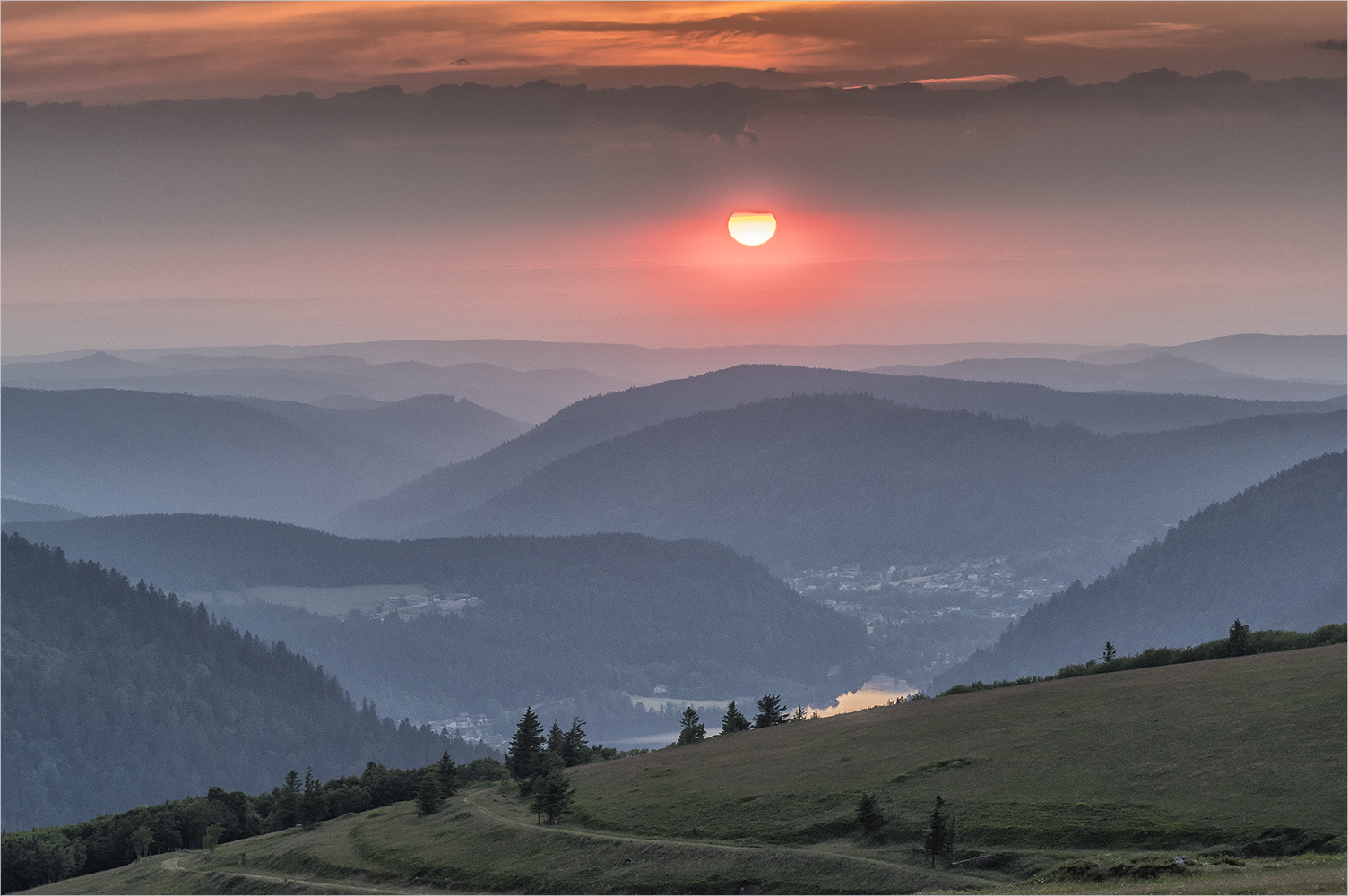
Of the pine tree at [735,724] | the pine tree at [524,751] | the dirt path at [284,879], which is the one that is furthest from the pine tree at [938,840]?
the pine tree at [735,724]

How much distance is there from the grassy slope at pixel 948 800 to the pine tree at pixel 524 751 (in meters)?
10.7

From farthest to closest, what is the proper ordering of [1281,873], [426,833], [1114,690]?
[426,833] → [1114,690] → [1281,873]

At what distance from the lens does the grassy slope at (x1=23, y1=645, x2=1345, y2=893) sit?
262 feet

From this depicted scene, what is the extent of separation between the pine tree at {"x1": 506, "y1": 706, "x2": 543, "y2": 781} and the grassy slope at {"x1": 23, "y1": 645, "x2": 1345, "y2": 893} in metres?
10.7

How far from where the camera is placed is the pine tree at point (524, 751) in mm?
145625

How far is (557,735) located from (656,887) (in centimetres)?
8428

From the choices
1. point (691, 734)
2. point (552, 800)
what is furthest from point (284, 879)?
point (691, 734)

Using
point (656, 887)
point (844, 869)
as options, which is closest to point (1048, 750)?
point (844, 869)

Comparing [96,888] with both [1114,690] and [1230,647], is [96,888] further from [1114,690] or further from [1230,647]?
[1230,647]

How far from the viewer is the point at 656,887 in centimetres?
8912

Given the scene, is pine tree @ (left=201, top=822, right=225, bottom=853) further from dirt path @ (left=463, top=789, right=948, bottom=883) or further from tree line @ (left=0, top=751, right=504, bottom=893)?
dirt path @ (left=463, top=789, right=948, bottom=883)

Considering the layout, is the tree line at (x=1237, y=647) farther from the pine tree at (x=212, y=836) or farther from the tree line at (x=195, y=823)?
the pine tree at (x=212, y=836)

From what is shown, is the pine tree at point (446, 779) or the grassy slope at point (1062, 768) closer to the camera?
the grassy slope at point (1062, 768)

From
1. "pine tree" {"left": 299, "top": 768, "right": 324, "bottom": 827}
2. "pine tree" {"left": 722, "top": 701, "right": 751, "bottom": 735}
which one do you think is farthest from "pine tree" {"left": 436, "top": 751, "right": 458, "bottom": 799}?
"pine tree" {"left": 722, "top": 701, "right": 751, "bottom": 735}
